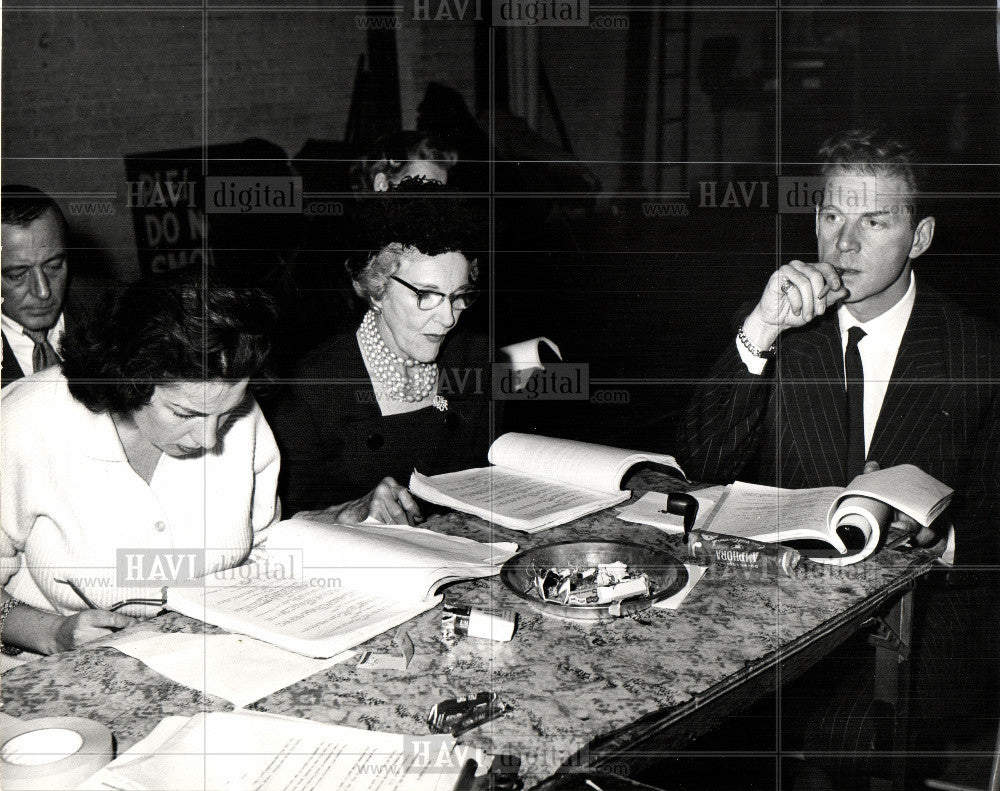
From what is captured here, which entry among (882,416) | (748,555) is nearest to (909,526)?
(748,555)

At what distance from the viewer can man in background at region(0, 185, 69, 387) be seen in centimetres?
172

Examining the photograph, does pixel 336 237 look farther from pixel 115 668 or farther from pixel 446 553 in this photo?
pixel 115 668

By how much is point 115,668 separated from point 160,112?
139 cm

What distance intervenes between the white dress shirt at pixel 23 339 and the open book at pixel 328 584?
638 millimetres

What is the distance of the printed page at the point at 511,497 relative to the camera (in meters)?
1.68

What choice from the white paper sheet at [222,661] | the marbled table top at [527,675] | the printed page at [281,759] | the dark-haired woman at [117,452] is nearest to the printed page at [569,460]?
the dark-haired woman at [117,452]

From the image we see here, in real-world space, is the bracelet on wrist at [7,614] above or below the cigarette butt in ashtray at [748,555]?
→ below

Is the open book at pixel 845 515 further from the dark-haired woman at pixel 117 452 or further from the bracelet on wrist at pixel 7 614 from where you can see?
the bracelet on wrist at pixel 7 614

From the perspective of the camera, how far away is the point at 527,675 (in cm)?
115

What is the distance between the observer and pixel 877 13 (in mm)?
2084

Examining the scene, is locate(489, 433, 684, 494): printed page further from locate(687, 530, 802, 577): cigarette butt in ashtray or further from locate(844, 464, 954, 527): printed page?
locate(844, 464, 954, 527): printed page

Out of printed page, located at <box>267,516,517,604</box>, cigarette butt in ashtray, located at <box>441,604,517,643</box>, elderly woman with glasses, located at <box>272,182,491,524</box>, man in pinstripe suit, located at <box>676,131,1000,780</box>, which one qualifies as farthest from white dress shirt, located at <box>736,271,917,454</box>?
cigarette butt in ashtray, located at <box>441,604,517,643</box>

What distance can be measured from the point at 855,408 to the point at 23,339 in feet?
6.09

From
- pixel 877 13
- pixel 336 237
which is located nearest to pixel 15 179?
pixel 336 237
